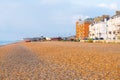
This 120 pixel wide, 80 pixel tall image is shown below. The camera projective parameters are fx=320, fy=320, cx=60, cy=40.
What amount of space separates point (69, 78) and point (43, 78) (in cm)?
118

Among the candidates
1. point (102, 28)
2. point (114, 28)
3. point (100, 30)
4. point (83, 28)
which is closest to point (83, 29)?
point (83, 28)

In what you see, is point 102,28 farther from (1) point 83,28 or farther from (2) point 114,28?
(1) point 83,28

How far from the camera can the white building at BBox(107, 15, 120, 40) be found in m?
102

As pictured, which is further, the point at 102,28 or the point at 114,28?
the point at 102,28

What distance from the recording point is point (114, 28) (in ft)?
348

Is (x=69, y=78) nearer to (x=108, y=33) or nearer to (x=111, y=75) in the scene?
(x=111, y=75)

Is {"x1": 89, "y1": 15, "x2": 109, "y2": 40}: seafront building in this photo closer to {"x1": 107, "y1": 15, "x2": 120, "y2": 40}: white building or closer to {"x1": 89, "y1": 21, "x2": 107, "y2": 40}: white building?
{"x1": 89, "y1": 21, "x2": 107, "y2": 40}: white building

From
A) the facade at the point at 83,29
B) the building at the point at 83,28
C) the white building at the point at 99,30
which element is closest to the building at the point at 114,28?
the white building at the point at 99,30

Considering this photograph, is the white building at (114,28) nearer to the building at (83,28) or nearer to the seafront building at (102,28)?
the seafront building at (102,28)

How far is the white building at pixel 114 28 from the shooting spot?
10162 centimetres

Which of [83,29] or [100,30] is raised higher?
[83,29]

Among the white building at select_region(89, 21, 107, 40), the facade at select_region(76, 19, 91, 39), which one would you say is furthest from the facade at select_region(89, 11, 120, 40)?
the facade at select_region(76, 19, 91, 39)

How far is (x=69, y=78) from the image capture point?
13797mm

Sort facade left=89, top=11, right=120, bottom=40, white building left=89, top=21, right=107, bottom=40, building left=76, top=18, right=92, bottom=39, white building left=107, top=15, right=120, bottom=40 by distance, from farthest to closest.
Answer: building left=76, top=18, right=92, bottom=39 < white building left=89, top=21, right=107, bottom=40 < facade left=89, top=11, right=120, bottom=40 < white building left=107, top=15, right=120, bottom=40
